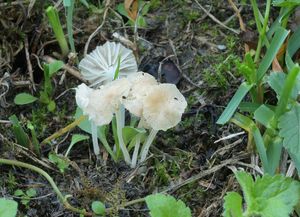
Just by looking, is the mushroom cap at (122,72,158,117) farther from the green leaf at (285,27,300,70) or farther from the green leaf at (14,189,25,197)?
the green leaf at (285,27,300,70)

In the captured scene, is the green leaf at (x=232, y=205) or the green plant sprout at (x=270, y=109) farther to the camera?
the green plant sprout at (x=270, y=109)

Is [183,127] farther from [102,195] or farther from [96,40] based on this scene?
[96,40]

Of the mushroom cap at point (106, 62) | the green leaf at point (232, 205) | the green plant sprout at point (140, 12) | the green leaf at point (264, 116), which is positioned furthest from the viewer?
the green plant sprout at point (140, 12)

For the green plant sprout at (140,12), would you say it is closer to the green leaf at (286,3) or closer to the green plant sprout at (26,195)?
the green leaf at (286,3)

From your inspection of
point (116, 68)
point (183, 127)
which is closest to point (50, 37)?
point (116, 68)

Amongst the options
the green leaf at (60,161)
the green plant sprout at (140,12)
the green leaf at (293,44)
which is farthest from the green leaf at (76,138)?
the green leaf at (293,44)

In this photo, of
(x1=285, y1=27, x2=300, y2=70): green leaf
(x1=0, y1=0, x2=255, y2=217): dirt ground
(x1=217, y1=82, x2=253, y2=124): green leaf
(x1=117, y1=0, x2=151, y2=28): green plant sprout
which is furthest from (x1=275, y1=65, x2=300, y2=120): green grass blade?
(x1=117, y1=0, x2=151, y2=28): green plant sprout

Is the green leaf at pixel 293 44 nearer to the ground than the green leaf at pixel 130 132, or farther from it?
farther from it
